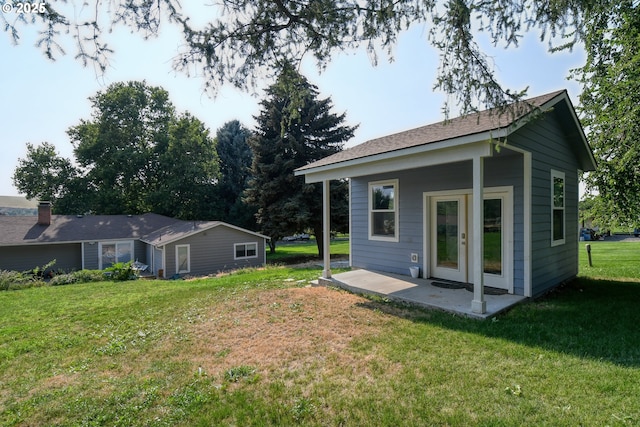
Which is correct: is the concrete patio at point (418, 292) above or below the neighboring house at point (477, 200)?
below

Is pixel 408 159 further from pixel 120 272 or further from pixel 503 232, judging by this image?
pixel 120 272

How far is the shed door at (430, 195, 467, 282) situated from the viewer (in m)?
6.77

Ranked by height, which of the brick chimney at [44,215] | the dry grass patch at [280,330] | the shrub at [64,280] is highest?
the brick chimney at [44,215]

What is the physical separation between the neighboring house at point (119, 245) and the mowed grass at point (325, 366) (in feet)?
37.0

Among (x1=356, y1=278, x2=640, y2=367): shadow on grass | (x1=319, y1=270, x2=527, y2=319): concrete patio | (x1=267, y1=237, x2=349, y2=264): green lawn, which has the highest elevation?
(x1=319, y1=270, x2=527, y2=319): concrete patio

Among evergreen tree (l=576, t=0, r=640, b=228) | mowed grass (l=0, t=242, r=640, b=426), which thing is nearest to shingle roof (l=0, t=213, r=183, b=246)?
mowed grass (l=0, t=242, r=640, b=426)

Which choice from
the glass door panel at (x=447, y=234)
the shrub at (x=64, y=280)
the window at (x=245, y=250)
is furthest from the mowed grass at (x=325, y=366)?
the window at (x=245, y=250)

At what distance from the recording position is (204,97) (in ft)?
14.7

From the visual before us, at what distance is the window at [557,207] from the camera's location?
6660mm

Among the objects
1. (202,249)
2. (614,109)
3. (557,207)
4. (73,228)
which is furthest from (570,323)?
(73,228)

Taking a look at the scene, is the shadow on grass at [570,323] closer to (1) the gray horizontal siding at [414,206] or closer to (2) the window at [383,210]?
(1) the gray horizontal siding at [414,206]

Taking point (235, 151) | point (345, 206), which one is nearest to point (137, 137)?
point (235, 151)

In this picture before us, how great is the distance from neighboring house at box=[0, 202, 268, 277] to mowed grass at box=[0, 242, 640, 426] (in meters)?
11.3
